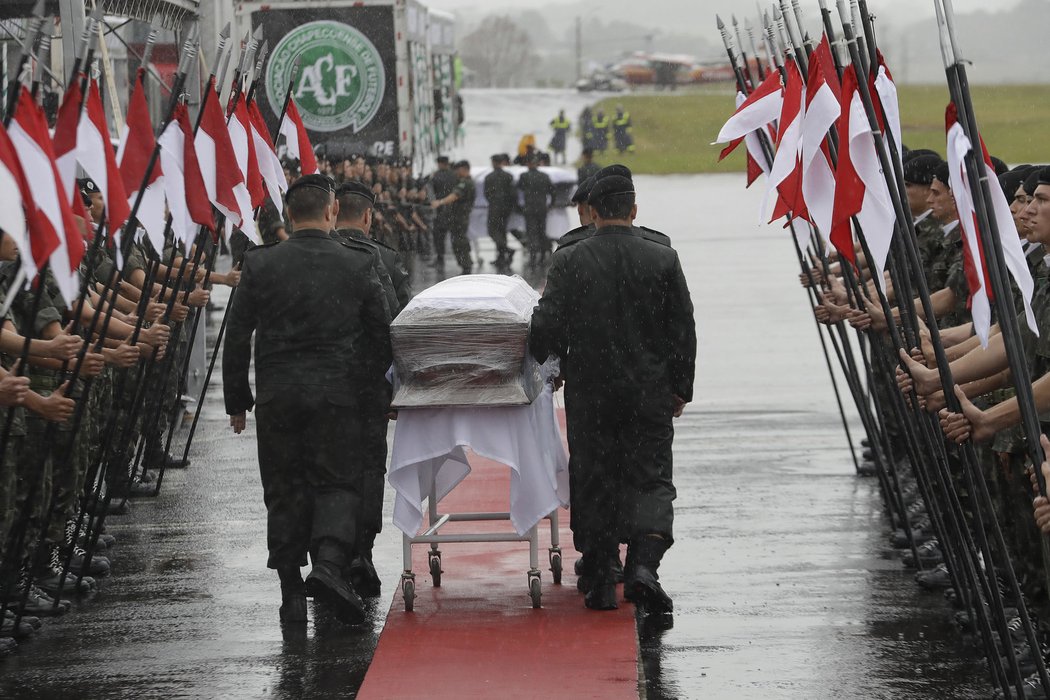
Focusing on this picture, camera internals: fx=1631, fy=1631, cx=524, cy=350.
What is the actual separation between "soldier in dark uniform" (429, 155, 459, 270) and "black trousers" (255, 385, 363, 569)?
18.1 meters

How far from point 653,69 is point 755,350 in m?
75.0

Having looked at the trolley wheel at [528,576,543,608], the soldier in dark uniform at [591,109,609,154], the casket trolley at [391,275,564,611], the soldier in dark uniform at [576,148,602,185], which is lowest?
the trolley wheel at [528,576,543,608]

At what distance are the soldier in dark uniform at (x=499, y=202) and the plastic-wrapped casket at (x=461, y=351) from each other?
17.7 m

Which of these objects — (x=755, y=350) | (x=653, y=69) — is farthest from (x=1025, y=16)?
(x=755, y=350)

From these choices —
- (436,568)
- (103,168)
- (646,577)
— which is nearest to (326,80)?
(436,568)

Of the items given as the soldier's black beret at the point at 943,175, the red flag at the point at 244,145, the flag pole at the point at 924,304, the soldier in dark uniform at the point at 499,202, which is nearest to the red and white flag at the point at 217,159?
the red flag at the point at 244,145

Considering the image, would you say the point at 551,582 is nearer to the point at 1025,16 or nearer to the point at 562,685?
the point at 562,685

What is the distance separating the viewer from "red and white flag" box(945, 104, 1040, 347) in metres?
5.11

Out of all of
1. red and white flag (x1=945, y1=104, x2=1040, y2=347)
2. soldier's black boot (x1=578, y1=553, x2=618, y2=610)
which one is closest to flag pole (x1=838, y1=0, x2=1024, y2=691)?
red and white flag (x1=945, y1=104, x2=1040, y2=347)

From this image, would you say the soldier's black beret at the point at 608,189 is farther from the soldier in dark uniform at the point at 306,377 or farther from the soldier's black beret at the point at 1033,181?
the soldier's black beret at the point at 1033,181

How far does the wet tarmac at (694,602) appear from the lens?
6277 mm

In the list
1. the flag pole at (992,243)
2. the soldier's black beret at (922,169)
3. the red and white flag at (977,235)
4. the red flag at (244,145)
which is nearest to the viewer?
the flag pole at (992,243)

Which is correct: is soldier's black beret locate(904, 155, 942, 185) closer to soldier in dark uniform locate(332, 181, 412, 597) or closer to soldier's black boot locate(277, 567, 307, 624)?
soldier in dark uniform locate(332, 181, 412, 597)

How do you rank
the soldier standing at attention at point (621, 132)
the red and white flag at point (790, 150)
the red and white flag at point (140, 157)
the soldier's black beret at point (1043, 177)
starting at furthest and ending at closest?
1. the soldier standing at attention at point (621, 132)
2. the red and white flag at point (140, 157)
3. the red and white flag at point (790, 150)
4. the soldier's black beret at point (1043, 177)
